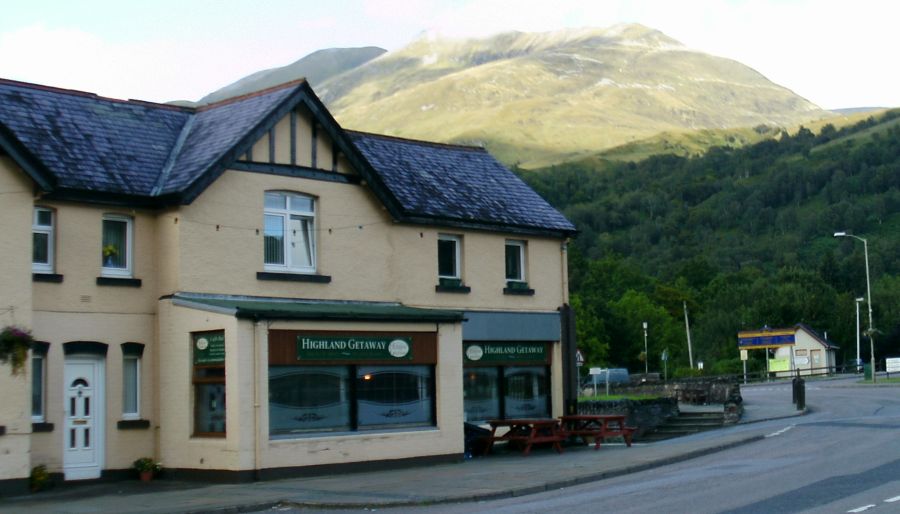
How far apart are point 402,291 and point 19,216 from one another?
10.2 m

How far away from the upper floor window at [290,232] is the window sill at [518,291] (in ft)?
20.9

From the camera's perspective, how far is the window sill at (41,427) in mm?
23141

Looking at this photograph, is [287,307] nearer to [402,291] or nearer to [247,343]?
[247,343]

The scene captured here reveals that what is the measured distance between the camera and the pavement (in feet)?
64.5

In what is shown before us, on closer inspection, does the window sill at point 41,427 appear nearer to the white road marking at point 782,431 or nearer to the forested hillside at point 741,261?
the white road marking at point 782,431

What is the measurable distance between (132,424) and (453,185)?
11.4 meters

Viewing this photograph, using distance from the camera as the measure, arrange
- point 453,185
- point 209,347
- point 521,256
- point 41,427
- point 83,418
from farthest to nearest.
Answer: point 521,256 → point 453,185 → point 209,347 → point 83,418 → point 41,427

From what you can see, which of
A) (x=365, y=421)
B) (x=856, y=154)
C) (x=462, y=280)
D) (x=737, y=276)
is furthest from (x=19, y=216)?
(x=856, y=154)

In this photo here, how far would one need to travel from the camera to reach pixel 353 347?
2611 cm

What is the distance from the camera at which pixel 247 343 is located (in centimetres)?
2386

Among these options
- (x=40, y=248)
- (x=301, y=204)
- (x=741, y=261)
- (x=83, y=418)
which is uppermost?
(x=741, y=261)

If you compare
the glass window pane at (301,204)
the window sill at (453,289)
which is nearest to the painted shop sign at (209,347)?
the glass window pane at (301,204)

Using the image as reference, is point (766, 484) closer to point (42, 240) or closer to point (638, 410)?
point (42, 240)

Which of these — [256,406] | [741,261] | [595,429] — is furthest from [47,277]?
[741,261]
